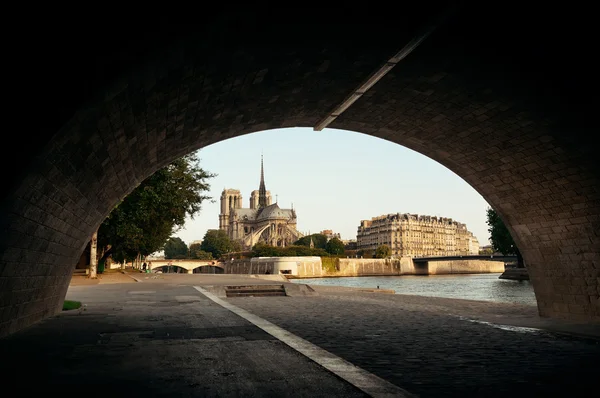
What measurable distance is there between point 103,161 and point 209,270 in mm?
149624

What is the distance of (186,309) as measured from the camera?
17.1 metres

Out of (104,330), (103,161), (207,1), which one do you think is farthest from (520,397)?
(104,330)

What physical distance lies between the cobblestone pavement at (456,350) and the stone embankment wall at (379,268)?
81.6 metres

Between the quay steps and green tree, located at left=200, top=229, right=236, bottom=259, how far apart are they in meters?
151

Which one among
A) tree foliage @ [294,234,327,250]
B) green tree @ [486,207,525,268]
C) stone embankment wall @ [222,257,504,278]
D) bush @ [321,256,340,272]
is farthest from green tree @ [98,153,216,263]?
tree foliage @ [294,234,327,250]

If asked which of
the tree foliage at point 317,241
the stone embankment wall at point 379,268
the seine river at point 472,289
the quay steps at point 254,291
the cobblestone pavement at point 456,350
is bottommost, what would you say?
the seine river at point 472,289

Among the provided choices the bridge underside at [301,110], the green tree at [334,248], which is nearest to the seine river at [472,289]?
the bridge underside at [301,110]

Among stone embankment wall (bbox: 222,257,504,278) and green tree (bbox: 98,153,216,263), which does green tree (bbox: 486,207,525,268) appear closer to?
stone embankment wall (bbox: 222,257,504,278)

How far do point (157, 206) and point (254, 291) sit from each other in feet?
39.1

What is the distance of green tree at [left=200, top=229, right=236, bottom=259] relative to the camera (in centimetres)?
17925

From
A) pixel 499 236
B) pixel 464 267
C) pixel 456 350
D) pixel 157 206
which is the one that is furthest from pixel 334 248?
pixel 456 350

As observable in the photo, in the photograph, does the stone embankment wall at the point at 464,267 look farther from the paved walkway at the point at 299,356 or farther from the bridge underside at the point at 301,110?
the paved walkway at the point at 299,356

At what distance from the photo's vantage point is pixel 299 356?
849 centimetres

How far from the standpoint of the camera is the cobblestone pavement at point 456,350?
661 centimetres
